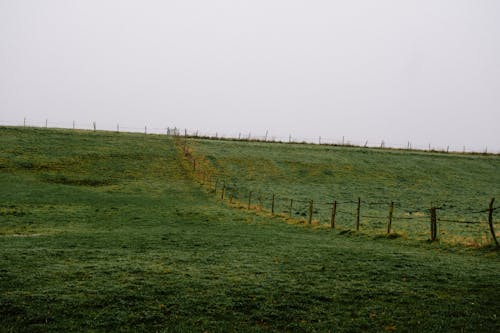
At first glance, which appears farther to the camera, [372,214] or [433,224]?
[372,214]

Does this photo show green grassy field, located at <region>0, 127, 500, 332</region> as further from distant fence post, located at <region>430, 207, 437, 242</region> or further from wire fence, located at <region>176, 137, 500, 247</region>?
wire fence, located at <region>176, 137, 500, 247</region>

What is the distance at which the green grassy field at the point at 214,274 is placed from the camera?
9.05m

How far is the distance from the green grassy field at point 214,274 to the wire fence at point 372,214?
5.02ft

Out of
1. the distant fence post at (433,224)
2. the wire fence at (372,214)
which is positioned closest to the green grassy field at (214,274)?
the distant fence post at (433,224)

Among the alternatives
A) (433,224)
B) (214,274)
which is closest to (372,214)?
(433,224)

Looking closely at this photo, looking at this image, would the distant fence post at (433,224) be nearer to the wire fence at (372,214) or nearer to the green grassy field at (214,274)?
the wire fence at (372,214)

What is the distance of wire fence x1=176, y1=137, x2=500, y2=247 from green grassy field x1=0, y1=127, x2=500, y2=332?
5.02 feet

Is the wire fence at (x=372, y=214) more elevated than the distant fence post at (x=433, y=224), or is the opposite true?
the distant fence post at (x=433, y=224)

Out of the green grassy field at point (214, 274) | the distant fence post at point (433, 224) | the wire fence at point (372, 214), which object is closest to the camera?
the green grassy field at point (214, 274)

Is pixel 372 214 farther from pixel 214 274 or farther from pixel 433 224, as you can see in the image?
pixel 214 274

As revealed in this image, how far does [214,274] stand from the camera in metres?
12.3

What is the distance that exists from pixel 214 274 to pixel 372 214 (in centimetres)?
2166

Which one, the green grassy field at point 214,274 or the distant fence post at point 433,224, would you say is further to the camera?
the distant fence post at point 433,224

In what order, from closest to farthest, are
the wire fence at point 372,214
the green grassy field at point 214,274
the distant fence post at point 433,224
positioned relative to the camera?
the green grassy field at point 214,274 → the distant fence post at point 433,224 → the wire fence at point 372,214
